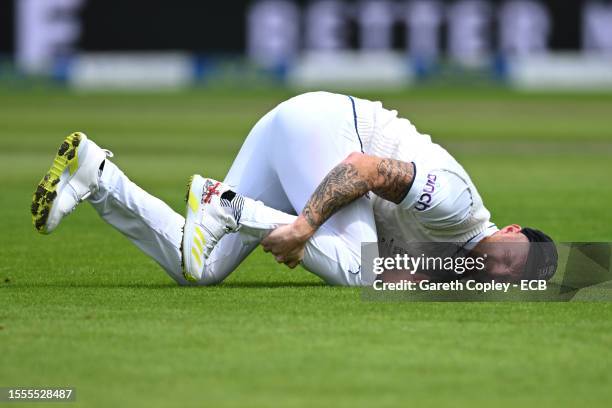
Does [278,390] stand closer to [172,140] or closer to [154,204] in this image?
[154,204]

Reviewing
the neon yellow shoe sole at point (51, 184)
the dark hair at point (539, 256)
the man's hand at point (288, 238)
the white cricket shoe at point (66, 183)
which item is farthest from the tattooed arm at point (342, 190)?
the neon yellow shoe sole at point (51, 184)

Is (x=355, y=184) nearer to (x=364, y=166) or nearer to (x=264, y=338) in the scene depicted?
(x=364, y=166)

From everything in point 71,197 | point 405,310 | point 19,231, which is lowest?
point 19,231

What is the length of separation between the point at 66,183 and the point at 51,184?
0.08 m

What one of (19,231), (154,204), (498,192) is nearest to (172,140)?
(498,192)

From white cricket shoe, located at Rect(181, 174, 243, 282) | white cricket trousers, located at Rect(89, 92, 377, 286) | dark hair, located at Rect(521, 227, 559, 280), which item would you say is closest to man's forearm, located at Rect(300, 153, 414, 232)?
white cricket trousers, located at Rect(89, 92, 377, 286)

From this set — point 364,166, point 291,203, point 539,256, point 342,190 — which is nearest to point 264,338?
point 342,190

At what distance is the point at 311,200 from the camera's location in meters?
6.40

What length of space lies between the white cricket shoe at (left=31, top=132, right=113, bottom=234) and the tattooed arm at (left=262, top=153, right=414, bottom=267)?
3.09 ft

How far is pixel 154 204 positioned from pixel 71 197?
1.54 ft

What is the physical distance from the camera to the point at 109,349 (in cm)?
513

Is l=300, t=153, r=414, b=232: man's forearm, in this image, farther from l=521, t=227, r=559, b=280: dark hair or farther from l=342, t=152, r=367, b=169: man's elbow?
l=521, t=227, r=559, b=280: dark hair

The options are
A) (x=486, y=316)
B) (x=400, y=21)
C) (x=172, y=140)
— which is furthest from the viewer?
(x=400, y=21)

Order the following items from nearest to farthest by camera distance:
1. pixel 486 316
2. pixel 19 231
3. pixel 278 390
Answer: pixel 278 390 < pixel 486 316 < pixel 19 231
